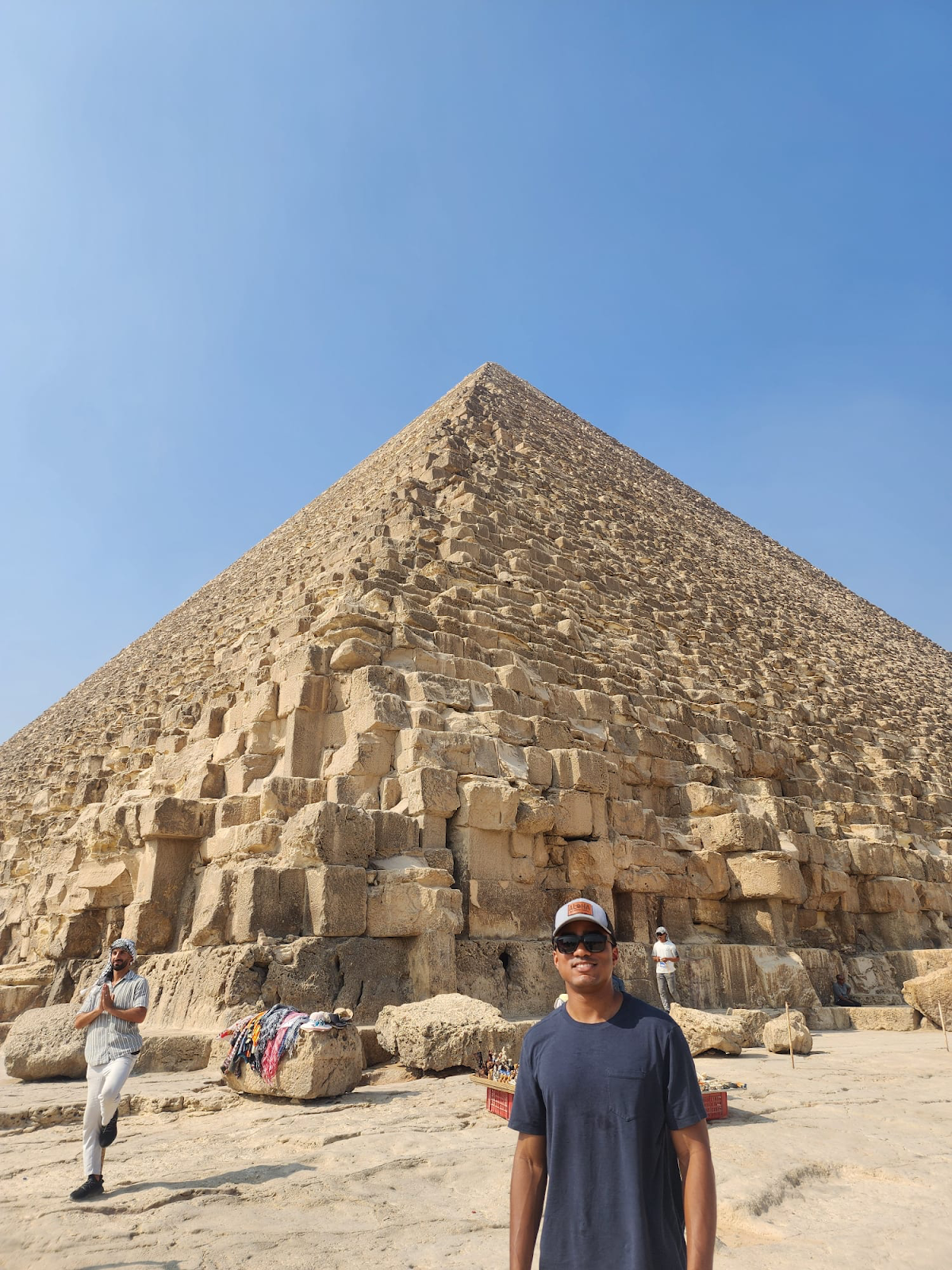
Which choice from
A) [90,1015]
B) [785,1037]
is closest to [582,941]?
[90,1015]

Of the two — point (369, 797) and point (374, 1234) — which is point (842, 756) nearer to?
point (369, 797)

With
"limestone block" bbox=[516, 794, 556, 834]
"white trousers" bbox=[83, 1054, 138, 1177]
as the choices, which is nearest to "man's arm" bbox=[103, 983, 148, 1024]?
"white trousers" bbox=[83, 1054, 138, 1177]

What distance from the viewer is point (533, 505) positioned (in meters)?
15.8

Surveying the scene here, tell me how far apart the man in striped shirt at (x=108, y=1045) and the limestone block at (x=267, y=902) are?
2.13 m

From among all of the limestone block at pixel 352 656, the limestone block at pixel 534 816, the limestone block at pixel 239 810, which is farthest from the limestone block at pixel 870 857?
the limestone block at pixel 239 810

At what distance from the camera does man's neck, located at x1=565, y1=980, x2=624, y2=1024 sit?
186 cm

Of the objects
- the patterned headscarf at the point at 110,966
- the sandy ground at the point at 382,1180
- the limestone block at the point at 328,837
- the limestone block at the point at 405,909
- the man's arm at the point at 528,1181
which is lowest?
Result: the sandy ground at the point at 382,1180

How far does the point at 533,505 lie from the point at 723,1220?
13551mm

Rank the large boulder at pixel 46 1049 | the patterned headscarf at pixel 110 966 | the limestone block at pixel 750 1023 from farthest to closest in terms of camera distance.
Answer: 1. the limestone block at pixel 750 1023
2. the large boulder at pixel 46 1049
3. the patterned headscarf at pixel 110 966

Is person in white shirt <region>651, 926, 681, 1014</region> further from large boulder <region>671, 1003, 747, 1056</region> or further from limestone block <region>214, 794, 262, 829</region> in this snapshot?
limestone block <region>214, 794, 262, 829</region>

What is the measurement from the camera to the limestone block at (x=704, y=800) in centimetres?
1010

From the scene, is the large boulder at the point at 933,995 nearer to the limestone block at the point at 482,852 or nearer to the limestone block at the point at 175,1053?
the limestone block at the point at 482,852

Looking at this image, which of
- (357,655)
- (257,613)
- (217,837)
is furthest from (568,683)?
(257,613)

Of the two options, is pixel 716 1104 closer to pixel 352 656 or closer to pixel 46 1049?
pixel 46 1049
